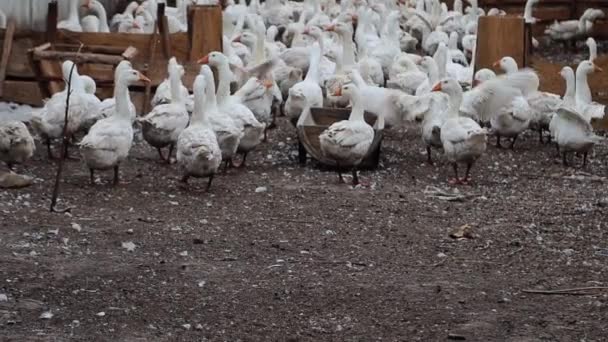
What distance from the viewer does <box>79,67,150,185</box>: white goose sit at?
972 cm

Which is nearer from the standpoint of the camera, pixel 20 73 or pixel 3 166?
pixel 3 166

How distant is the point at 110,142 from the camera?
32.1 ft

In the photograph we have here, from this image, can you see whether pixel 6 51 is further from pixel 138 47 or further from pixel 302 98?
pixel 302 98

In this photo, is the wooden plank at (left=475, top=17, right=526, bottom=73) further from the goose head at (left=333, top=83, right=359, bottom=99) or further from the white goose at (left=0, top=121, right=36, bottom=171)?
the white goose at (left=0, top=121, right=36, bottom=171)

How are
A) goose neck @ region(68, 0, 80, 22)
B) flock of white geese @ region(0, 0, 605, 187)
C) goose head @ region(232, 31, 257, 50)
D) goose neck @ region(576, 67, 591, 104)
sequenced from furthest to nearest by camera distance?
goose neck @ region(68, 0, 80, 22), goose head @ region(232, 31, 257, 50), goose neck @ region(576, 67, 591, 104), flock of white geese @ region(0, 0, 605, 187)

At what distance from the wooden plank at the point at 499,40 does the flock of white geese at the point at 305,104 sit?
0.46m

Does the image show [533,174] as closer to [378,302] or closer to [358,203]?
[358,203]

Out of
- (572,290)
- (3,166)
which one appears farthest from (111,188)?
(572,290)

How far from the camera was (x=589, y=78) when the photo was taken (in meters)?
14.0

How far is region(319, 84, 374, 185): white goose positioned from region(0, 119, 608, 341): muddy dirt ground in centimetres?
25

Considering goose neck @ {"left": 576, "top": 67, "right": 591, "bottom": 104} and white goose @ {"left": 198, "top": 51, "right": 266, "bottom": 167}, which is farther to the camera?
goose neck @ {"left": 576, "top": 67, "right": 591, "bottom": 104}

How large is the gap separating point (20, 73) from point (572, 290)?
7.88 meters

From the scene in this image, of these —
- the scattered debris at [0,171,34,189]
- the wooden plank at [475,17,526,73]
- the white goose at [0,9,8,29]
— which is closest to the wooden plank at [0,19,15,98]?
the white goose at [0,9,8,29]

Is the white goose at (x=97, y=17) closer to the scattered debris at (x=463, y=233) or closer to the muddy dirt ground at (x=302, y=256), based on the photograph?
the muddy dirt ground at (x=302, y=256)
